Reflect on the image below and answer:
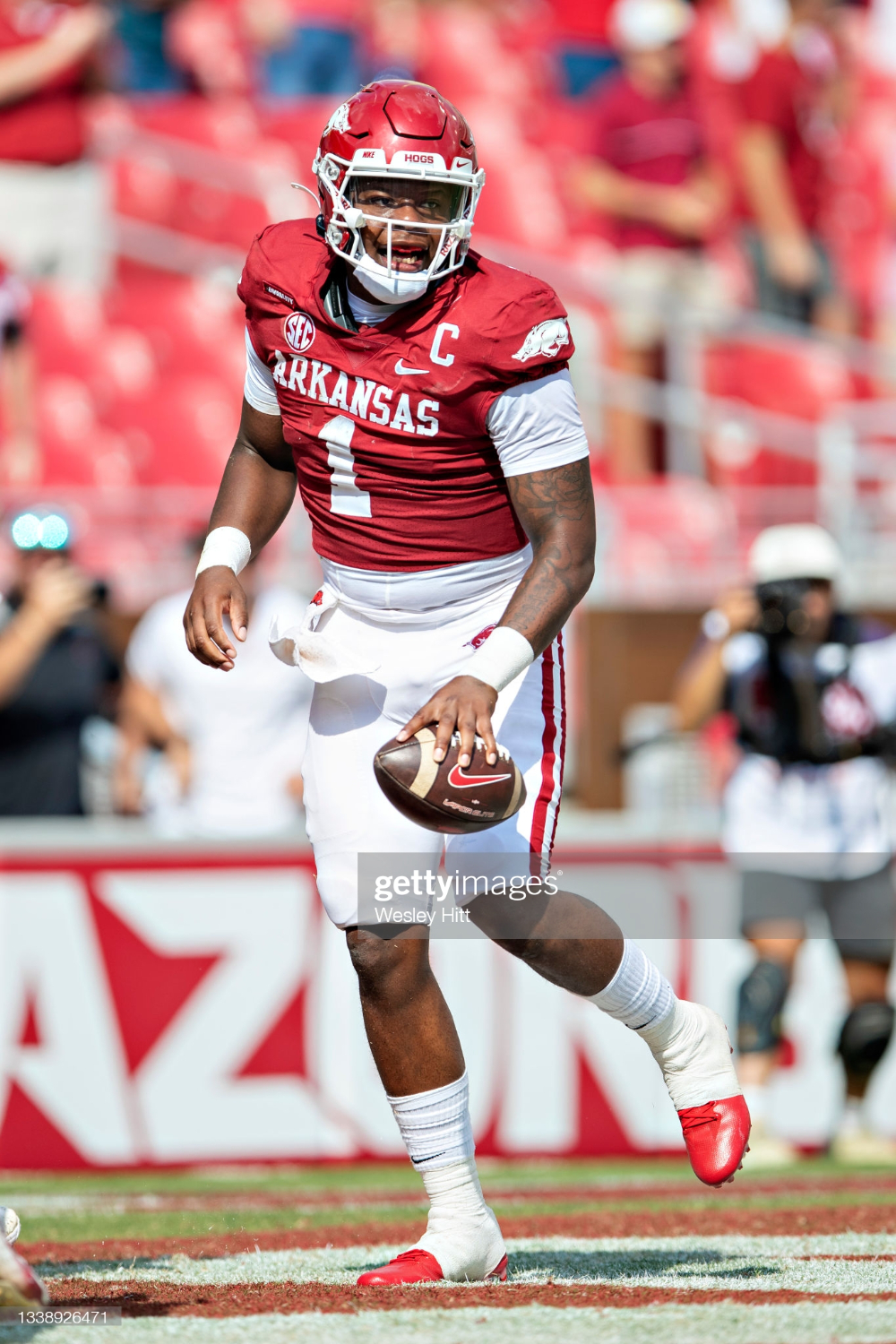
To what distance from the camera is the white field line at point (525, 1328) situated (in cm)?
313

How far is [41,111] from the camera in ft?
37.4

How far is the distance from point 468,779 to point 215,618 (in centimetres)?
66

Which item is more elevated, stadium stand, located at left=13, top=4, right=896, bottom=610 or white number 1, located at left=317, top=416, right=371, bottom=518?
white number 1, located at left=317, top=416, right=371, bottom=518

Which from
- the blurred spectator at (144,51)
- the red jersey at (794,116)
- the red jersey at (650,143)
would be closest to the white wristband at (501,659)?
the red jersey at (650,143)

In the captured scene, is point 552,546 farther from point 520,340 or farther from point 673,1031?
point 673,1031

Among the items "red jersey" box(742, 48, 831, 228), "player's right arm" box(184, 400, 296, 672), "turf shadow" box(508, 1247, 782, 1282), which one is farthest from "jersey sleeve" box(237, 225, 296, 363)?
"red jersey" box(742, 48, 831, 228)

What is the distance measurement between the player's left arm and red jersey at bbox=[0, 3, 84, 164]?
27.2 ft

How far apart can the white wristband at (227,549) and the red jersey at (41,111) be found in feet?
25.7

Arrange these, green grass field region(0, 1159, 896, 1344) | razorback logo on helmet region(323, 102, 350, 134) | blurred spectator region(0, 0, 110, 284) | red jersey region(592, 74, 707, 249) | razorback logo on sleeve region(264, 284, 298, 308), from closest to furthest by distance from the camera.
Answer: green grass field region(0, 1159, 896, 1344) < razorback logo on helmet region(323, 102, 350, 134) < razorback logo on sleeve region(264, 284, 298, 308) < blurred spectator region(0, 0, 110, 284) < red jersey region(592, 74, 707, 249)

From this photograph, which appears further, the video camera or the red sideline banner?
the red sideline banner

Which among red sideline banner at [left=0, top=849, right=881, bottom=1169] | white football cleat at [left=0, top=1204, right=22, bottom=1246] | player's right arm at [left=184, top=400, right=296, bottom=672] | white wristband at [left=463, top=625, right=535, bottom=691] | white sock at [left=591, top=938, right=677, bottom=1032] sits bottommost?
red sideline banner at [left=0, top=849, right=881, bottom=1169]

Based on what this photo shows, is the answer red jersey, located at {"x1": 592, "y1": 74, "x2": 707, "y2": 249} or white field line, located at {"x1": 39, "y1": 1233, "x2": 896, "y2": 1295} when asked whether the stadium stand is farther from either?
white field line, located at {"x1": 39, "y1": 1233, "x2": 896, "y2": 1295}

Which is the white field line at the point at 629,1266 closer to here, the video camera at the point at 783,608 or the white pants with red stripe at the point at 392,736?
the white pants with red stripe at the point at 392,736

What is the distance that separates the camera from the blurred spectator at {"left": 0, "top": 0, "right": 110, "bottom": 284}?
1113 centimetres
